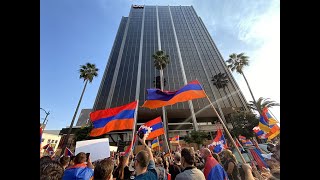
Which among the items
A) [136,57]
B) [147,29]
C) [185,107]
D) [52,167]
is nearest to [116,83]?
[136,57]

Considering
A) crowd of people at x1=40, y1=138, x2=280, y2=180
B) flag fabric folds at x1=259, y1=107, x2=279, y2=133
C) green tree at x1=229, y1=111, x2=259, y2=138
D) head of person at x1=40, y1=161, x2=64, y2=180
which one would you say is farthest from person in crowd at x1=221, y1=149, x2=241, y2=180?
green tree at x1=229, y1=111, x2=259, y2=138

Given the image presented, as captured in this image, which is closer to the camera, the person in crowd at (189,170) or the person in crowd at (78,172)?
the person in crowd at (189,170)

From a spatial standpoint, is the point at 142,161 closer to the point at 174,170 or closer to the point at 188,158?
the point at 188,158

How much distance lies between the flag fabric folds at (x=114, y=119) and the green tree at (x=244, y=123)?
34.9 metres

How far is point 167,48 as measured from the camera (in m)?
69.4

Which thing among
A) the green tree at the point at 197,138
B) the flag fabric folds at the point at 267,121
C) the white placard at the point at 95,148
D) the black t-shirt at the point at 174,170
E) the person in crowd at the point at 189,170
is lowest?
the person in crowd at the point at 189,170

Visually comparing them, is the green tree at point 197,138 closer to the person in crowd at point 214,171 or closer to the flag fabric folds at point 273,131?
the flag fabric folds at point 273,131

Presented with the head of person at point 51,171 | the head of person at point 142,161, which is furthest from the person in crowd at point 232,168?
the head of person at point 51,171

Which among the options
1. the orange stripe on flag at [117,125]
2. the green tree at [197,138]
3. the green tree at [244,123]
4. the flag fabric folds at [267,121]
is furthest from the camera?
the green tree at [197,138]

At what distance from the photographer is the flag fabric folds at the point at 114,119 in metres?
8.40

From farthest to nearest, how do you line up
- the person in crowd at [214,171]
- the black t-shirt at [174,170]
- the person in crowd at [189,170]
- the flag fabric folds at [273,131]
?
the flag fabric folds at [273,131]
the black t-shirt at [174,170]
the person in crowd at [214,171]
the person in crowd at [189,170]
